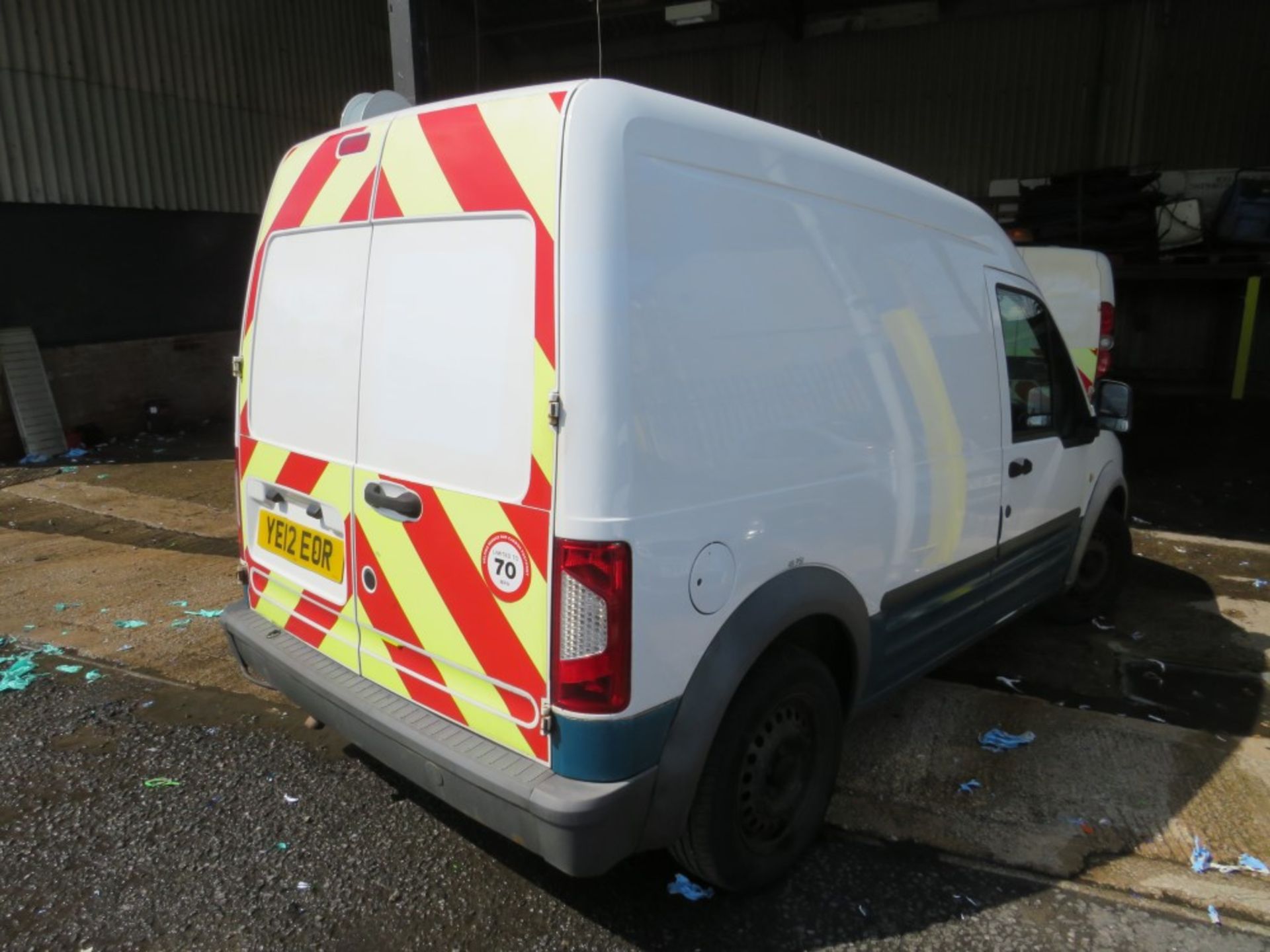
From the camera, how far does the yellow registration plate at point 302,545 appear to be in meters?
2.72

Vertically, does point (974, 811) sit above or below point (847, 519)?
below

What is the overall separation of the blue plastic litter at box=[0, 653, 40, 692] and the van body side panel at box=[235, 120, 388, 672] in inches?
72.4

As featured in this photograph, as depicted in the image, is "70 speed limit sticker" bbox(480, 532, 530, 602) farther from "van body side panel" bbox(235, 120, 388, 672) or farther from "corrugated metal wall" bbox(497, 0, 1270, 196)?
"corrugated metal wall" bbox(497, 0, 1270, 196)

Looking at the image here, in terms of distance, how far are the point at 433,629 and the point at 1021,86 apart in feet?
42.9

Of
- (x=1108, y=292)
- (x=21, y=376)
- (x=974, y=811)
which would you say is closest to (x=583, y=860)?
(x=974, y=811)

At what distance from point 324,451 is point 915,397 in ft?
6.53

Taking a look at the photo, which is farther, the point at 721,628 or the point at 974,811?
the point at 974,811

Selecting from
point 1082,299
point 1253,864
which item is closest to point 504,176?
point 1253,864

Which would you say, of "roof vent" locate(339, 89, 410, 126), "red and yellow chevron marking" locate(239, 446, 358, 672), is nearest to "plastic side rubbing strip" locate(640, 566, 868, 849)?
"red and yellow chevron marking" locate(239, 446, 358, 672)

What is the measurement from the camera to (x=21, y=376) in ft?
28.3

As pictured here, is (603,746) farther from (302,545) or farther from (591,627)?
(302,545)

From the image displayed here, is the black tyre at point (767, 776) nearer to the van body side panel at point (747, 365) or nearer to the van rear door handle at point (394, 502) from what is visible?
the van body side panel at point (747, 365)

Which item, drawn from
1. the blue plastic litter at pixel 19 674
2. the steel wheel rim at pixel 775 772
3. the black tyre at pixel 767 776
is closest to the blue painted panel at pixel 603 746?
the black tyre at pixel 767 776

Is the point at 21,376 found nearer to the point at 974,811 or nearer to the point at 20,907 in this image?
the point at 20,907
